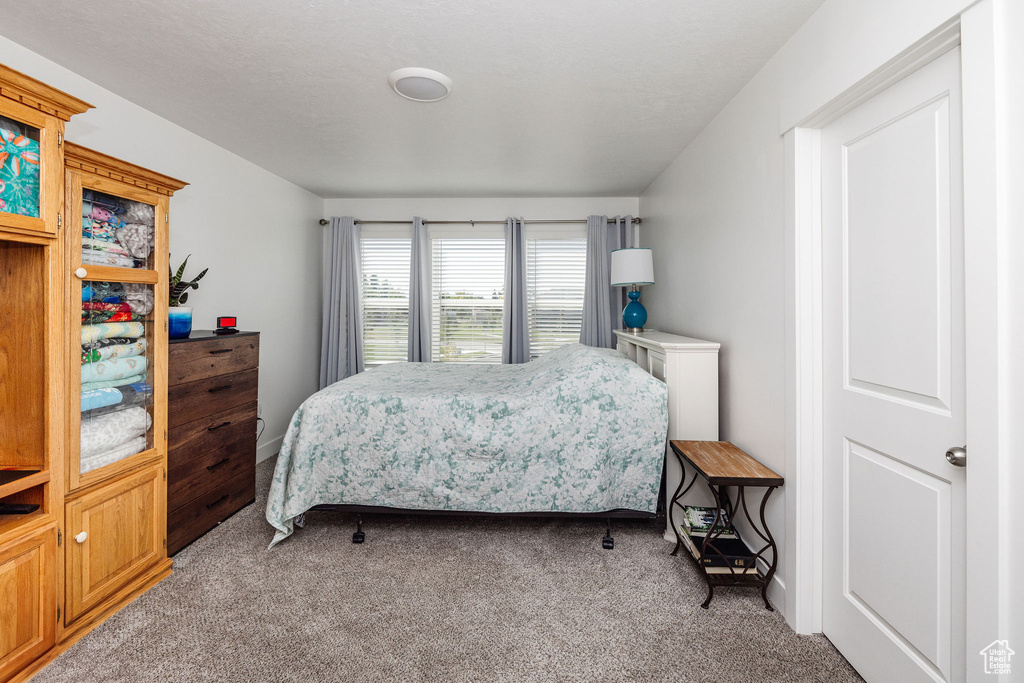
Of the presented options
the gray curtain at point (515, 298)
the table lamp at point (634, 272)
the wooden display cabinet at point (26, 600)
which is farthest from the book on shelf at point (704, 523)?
the wooden display cabinet at point (26, 600)

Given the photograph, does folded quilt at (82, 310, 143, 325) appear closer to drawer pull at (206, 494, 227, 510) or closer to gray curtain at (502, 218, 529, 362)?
drawer pull at (206, 494, 227, 510)

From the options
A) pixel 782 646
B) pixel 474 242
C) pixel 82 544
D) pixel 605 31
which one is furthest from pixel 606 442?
pixel 474 242

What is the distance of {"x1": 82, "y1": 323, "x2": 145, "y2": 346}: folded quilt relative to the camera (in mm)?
1794

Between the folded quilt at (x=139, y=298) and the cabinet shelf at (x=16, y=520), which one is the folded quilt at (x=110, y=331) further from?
the cabinet shelf at (x=16, y=520)

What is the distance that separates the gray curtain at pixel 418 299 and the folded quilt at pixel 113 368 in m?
2.60

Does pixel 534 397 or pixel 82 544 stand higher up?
pixel 534 397

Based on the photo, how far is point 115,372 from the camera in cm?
192

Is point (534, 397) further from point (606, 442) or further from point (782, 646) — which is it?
point (782, 646)

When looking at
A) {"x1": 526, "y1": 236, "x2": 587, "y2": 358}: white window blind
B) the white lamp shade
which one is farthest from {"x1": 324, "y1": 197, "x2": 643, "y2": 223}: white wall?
the white lamp shade

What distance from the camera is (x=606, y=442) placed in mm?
2369

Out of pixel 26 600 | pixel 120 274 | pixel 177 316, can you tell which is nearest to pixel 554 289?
pixel 177 316

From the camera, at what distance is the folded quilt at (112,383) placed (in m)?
1.80

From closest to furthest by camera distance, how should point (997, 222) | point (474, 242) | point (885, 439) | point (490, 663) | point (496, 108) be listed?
point (997, 222) < point (885, 439) < point (490, 663) < point (496, 108) < point (474, 242)

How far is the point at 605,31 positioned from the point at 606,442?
1.97m
